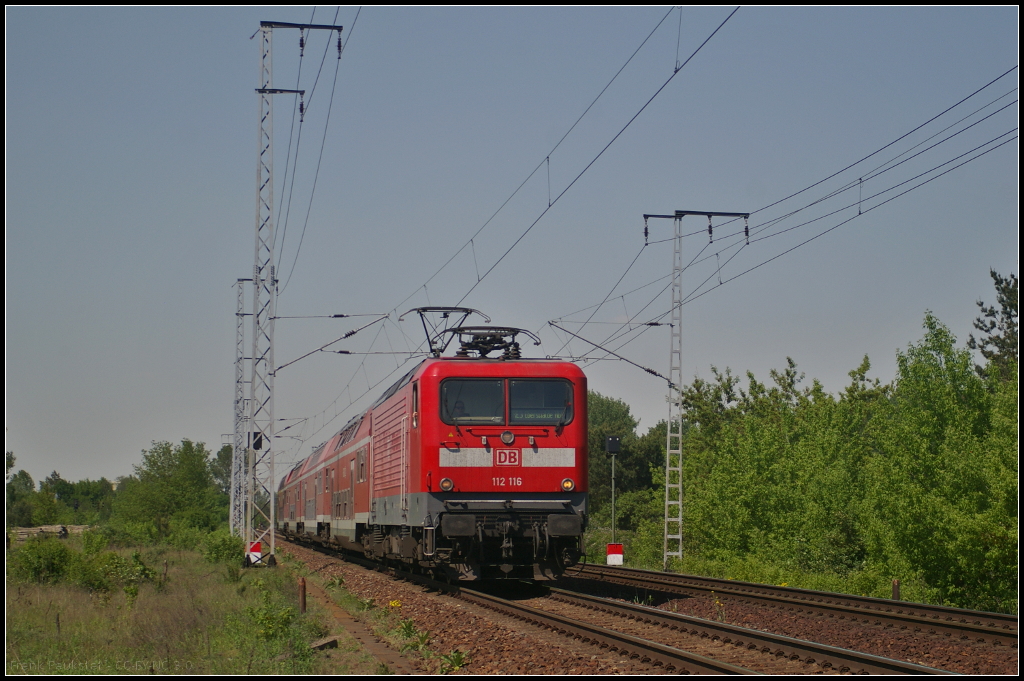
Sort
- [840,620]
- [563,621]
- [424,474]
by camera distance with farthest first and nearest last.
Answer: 1. [424,474]
2. [840,620]
3. [563,621]

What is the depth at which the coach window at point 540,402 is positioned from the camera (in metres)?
16.2

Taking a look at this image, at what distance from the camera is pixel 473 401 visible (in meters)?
16.2

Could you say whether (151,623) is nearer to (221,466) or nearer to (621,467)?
(621,467)

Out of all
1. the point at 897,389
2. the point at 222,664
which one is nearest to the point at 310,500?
the point at 897,389

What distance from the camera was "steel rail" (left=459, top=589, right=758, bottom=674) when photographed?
9.58 metres

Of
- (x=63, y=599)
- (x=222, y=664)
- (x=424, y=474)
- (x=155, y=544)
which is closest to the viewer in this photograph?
(x=222, y=664)

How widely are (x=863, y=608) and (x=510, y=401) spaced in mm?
6310

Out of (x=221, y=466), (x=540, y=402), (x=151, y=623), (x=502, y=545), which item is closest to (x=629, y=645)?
(x=502, y=545)

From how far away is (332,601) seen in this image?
1769cm

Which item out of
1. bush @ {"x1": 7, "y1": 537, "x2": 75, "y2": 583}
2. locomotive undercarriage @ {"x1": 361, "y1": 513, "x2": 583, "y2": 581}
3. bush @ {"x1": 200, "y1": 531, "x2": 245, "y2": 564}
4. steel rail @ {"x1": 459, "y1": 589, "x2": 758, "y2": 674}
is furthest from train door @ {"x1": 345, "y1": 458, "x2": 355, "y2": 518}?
steel rail @ {"x1": 459, "y1": 589, "x2": 758, "y2": 674}

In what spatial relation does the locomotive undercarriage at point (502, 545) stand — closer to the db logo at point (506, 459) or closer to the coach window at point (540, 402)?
the db logo at point (506, 459)

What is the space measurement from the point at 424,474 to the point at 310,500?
2275 cm

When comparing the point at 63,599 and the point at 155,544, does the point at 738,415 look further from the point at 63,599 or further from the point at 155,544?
the point at 63,599

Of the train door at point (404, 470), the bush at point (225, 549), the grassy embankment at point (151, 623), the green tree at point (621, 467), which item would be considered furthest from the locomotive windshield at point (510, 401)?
the green tree at point (621, 467)
